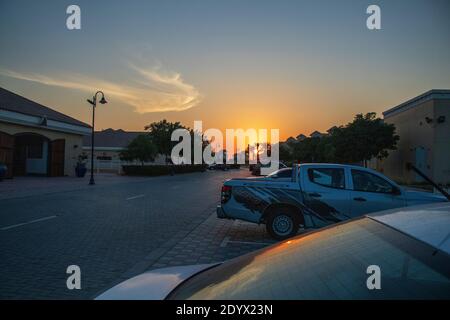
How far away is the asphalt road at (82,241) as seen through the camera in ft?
17.3

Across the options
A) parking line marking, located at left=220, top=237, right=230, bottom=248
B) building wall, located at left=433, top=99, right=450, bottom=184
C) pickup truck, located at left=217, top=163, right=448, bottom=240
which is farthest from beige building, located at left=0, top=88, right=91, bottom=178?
building wall, located at left=433, top=99, right=450, bottom=184

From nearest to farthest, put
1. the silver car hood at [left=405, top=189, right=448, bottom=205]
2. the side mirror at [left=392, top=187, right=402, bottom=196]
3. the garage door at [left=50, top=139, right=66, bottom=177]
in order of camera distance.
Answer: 1. the silver car hood at [left=405, top=189, right=448, bottom=205]
2. the side mirror at [left=392, top=187, right=402, bottom=196]
3. the garage door at [left=50, top=139, right=66, bottom=177]

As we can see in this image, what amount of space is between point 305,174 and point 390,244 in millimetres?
6727

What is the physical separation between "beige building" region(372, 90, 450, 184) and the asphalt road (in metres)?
21.4

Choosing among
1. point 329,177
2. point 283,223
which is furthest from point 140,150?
point 329,177

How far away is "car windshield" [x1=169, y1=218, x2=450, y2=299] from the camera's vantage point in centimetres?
167

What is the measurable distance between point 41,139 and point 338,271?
36914mm

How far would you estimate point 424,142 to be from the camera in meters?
29.9

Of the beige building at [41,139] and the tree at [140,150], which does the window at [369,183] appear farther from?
the tree at [140,150]

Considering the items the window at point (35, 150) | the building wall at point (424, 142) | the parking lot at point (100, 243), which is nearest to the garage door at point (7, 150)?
the window at point (35, 150)

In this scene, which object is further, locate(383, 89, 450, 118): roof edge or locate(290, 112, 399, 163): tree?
locate(290, 112, 399, 163): tree

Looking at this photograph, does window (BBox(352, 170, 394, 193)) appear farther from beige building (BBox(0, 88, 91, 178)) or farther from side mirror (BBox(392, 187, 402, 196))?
beige building (BBox(0, 88, 91, 178))

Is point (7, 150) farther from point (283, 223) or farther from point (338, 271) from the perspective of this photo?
point (338, 271)
